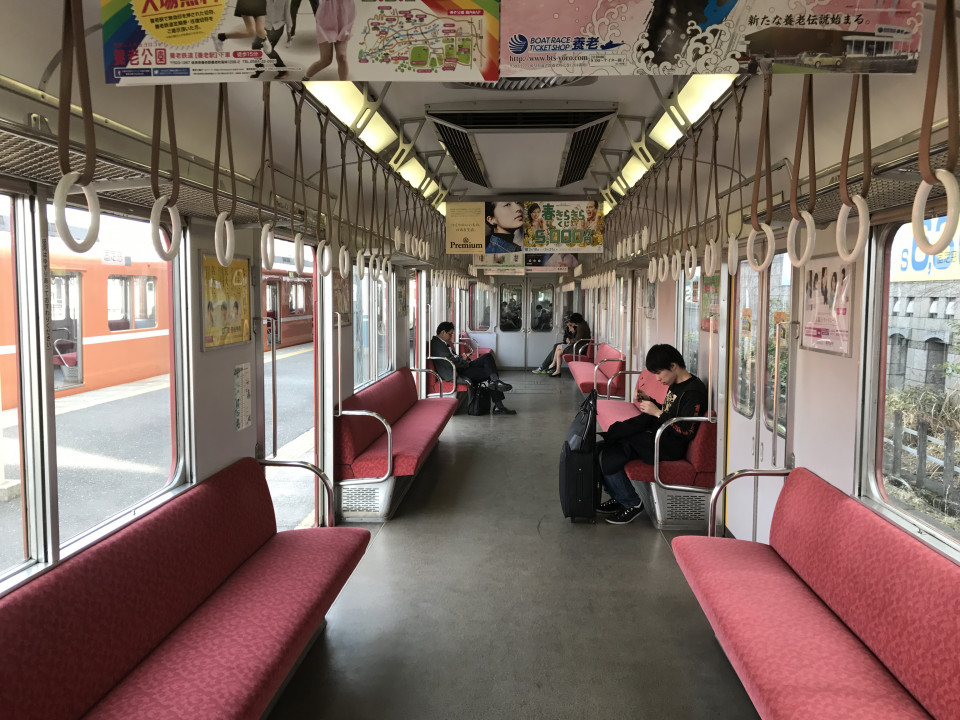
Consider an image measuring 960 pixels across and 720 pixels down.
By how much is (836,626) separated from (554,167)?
13.5 ft

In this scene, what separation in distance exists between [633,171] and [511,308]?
11.1 meters

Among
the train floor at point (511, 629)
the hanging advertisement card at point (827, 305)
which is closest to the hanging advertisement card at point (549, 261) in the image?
the train floor at point (511, 629)

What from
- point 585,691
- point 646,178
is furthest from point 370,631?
point 646,178

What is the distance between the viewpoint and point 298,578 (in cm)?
284

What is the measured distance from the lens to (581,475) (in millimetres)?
4949

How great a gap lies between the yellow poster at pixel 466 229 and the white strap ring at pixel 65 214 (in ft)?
16.5

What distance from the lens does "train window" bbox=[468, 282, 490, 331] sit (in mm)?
16797

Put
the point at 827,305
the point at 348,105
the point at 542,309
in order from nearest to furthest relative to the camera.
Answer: the point at 827,305 < the point at 348,105 < the point at 542,309

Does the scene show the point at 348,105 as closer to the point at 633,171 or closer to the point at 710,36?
the point at 710,36

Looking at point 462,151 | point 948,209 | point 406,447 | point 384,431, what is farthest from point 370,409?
point 948,209

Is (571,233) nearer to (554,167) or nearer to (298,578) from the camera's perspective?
(554,167)

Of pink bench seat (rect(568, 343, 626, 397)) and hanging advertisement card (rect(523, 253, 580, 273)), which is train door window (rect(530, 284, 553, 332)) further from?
hanging advertisement card (rect(523, 253, 580, 273))

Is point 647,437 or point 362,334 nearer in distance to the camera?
point 647,437

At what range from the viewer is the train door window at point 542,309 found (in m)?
16.6
